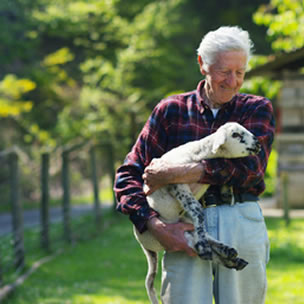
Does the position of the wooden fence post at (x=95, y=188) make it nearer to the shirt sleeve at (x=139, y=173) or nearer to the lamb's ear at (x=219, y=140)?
the shirt sleeve at (x=139, y=173)

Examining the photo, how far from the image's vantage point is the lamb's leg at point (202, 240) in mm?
2797

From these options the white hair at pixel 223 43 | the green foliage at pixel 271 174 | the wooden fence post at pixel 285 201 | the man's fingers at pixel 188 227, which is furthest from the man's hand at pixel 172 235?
the green foliage at pixel 271 174

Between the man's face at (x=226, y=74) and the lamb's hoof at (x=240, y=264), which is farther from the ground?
the man's face at (x=226, y=74)

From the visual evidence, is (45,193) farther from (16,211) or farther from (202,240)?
(202,240)

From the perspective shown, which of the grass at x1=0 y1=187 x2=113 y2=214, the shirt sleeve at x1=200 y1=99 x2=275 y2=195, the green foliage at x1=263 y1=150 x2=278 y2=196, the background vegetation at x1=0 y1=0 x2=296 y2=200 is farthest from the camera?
the grass at x1=0 y1=187 x2=113 y2=214

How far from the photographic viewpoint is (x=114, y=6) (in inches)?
690

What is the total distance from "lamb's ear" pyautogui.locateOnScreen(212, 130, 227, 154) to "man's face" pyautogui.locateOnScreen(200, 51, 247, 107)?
0.87 feet

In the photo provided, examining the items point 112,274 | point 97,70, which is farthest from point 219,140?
point 97,70

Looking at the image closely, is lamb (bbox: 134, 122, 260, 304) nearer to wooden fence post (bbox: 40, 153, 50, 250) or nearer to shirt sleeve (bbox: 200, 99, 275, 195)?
shirt sleeve (bbox: 200, 99, 275, 195)

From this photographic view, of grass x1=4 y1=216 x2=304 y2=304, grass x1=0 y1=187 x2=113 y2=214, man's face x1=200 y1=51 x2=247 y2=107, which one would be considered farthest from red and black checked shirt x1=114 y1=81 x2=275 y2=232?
grass x1=0 y1=187 x2=113 y2=214

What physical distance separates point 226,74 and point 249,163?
488mm

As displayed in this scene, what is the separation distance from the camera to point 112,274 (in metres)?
7.71

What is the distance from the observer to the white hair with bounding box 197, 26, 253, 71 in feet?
9.61

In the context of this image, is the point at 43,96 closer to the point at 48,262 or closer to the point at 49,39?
the point at 49,39
